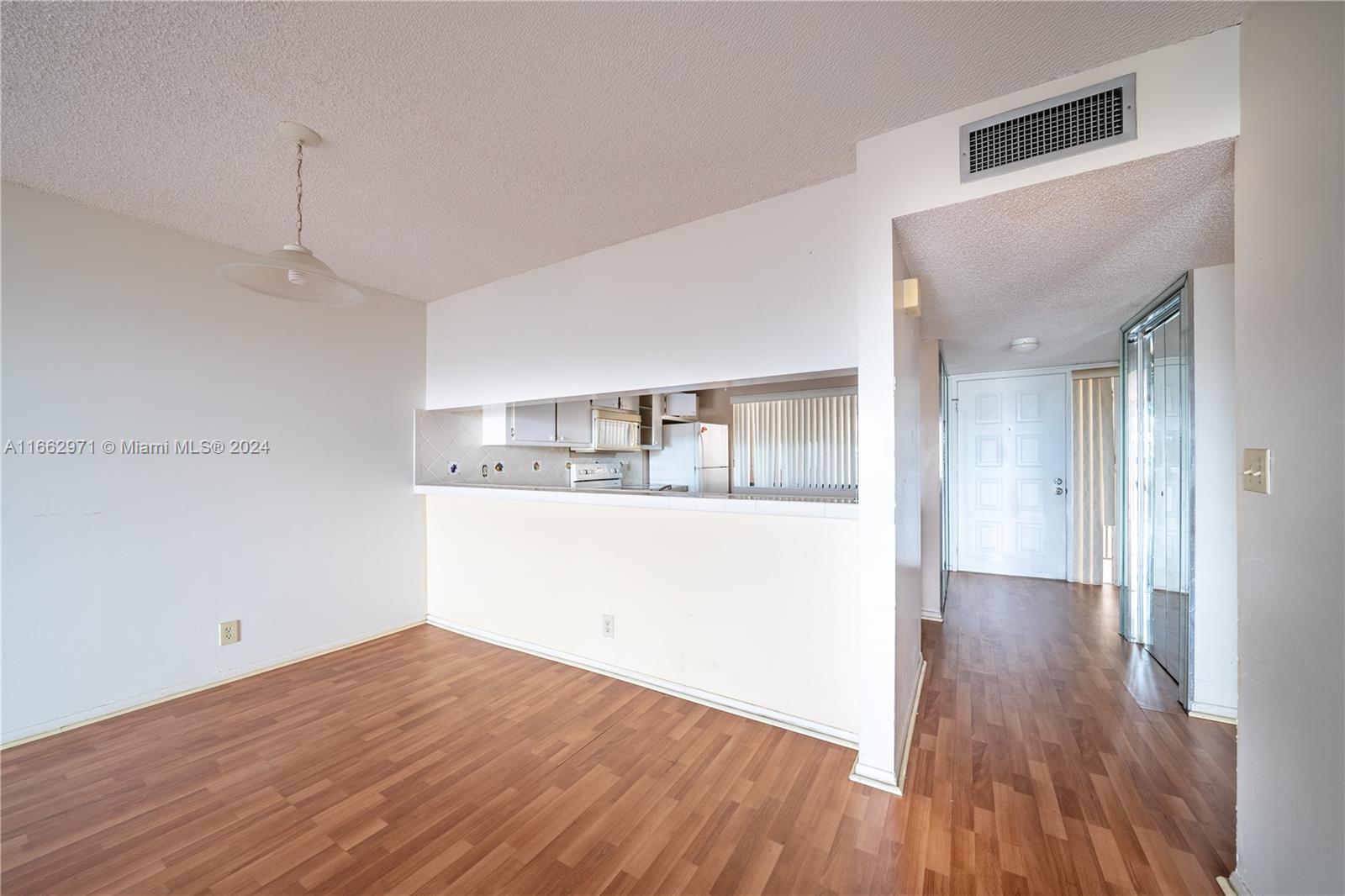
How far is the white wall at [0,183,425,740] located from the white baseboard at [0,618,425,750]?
0.04ft

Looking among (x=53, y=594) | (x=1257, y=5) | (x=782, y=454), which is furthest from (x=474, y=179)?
(x=782, y=454)

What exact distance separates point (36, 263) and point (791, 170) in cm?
345

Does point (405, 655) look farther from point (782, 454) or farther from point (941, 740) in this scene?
point (782, 454)

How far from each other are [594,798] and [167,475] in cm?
281

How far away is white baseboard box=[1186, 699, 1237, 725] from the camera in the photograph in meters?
2.29

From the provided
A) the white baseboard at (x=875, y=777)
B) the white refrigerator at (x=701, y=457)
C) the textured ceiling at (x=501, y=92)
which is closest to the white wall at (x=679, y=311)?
the textured ceiling at (x=501, y=92)

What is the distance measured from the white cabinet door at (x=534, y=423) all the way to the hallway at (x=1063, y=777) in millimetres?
3205

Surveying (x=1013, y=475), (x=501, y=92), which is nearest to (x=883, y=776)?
(x=501, y=92)

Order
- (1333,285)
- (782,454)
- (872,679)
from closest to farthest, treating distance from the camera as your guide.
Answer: (1333,285)
(872,679)
(782,454)

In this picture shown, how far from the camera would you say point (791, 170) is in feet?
6.95

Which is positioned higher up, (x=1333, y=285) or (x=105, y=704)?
(x=1333, y=285)

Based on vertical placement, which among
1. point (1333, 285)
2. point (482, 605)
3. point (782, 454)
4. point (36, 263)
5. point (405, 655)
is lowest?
point (405, 655)

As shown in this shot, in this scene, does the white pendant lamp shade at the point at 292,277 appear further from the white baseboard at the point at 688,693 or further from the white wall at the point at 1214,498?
the white wall at the point at 1214,498

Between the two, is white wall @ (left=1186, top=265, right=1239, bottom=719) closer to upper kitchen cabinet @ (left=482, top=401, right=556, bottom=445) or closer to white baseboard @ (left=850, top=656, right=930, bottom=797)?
white baseboard @ (left=850, top=656, right=930, bottom=797)
